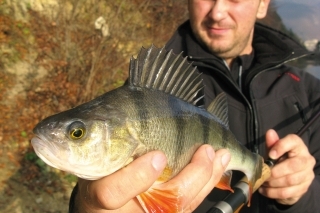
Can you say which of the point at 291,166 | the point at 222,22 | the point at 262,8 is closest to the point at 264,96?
the point at 222,22

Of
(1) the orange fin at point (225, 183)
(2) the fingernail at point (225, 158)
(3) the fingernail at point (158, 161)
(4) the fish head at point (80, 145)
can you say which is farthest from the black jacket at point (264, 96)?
(4) the fish head at point (80, 145)

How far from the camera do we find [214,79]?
2738 mm

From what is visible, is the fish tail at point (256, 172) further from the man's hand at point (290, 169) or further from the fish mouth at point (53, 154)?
the fish mouth at point (53, 154)

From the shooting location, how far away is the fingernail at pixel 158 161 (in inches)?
53.8

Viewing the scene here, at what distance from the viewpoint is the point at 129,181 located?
1356 mm

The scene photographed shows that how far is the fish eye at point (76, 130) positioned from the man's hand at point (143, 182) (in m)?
0.21

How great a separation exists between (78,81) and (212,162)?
4.39 metres

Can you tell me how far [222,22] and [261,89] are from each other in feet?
2.10

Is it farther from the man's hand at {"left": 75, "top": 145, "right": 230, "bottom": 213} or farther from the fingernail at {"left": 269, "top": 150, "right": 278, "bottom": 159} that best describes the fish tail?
the man's hand at {"left": 75, "top": 145, "right": 230, "bottom": 213}

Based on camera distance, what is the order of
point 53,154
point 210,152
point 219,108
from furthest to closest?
point 219,108, point 210,152, point 53,154

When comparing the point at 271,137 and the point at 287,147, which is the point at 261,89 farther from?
the point at 287,147

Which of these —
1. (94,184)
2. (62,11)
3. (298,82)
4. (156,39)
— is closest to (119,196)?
(94,184)

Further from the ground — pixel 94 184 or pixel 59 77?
pixel 94 184

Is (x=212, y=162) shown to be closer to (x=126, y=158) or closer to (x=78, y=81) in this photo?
(x=126, y=158)
